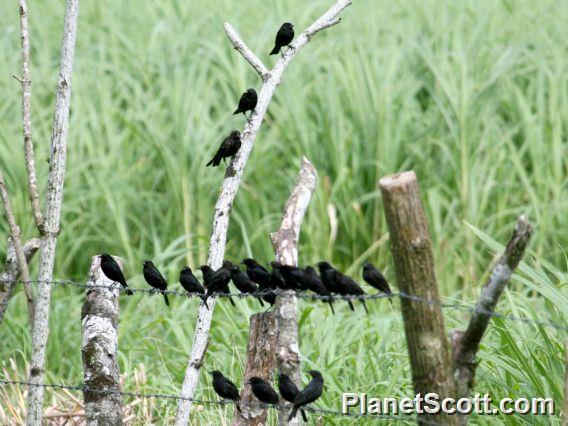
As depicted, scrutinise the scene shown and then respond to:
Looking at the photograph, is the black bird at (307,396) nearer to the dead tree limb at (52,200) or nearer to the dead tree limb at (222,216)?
the dead tree limb at (222,216)

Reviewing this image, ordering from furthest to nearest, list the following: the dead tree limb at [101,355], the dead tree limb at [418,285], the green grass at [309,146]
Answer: the green grass at [309,146] < the dead tree limb at [101,355] < the dead tree limb at [418,285]

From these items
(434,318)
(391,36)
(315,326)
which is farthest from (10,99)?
(434,318)

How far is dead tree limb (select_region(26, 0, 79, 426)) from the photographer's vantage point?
3.85 m

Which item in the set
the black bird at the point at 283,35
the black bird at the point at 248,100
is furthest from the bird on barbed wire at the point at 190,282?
the black bird at the point at 283,35

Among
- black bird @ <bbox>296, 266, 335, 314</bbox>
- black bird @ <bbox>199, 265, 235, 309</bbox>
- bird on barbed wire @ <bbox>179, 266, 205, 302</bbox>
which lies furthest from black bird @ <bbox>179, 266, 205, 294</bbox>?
black bird @ <bbox>296, 266, 335, 314</bbox>

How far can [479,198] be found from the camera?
695 cm

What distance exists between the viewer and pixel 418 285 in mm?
2795

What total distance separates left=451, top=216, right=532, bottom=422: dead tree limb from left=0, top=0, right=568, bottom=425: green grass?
9.59 feet

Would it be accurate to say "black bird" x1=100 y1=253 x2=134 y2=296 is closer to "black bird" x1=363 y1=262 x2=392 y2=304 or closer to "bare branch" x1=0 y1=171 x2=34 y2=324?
"bare branch" x1=0 y1=171 x2=34 y2=324

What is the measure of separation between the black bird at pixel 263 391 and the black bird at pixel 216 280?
30 centimetres

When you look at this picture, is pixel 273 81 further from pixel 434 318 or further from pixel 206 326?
pixel 434 318

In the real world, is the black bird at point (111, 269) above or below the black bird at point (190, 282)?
above

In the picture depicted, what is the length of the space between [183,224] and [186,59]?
4.79 ft

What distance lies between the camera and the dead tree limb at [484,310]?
2.77 metres
